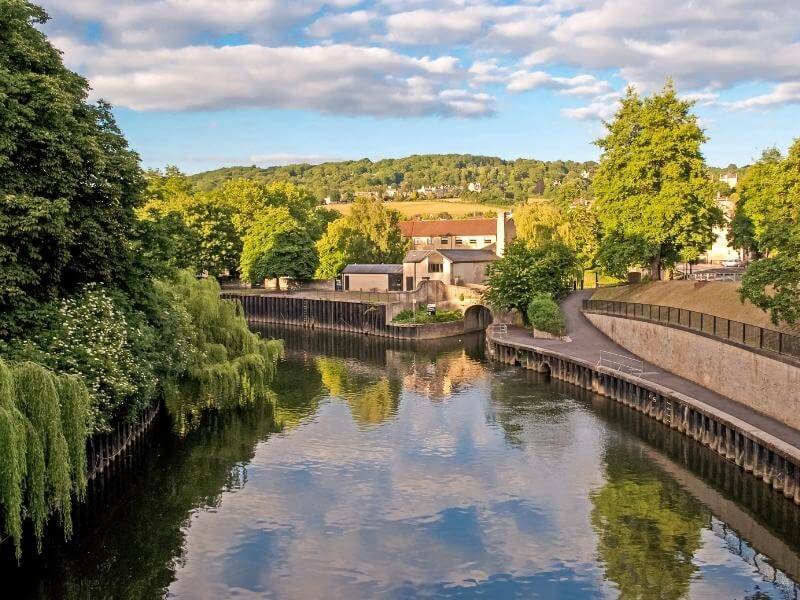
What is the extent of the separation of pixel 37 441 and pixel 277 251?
87.4 metres

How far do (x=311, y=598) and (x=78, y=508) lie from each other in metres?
12.6

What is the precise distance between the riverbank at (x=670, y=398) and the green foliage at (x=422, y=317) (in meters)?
13.9

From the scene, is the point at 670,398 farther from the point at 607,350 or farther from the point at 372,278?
the point at 372,278

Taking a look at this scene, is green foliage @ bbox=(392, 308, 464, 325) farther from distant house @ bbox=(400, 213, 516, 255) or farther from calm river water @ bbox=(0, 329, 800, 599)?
distant house @ bbox=(400, 213, 516, 255)

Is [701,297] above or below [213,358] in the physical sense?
above

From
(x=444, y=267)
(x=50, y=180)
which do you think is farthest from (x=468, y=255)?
(x=50, y=180)

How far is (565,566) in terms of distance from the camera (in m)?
26.9

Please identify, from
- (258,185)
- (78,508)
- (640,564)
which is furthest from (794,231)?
(258,185)

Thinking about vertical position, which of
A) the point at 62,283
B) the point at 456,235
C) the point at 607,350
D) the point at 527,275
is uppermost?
the point at 456,235

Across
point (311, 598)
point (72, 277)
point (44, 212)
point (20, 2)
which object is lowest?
point (311, 598)

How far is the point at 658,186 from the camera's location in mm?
67438

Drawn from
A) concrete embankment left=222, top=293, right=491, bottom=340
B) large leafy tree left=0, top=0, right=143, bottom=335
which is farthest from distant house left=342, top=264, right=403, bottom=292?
large leafy tree left=0, top=0, right=143, bottom=335

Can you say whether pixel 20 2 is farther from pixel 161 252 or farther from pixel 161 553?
pixel 161 553

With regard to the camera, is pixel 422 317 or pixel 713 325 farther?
pixel 422 317
